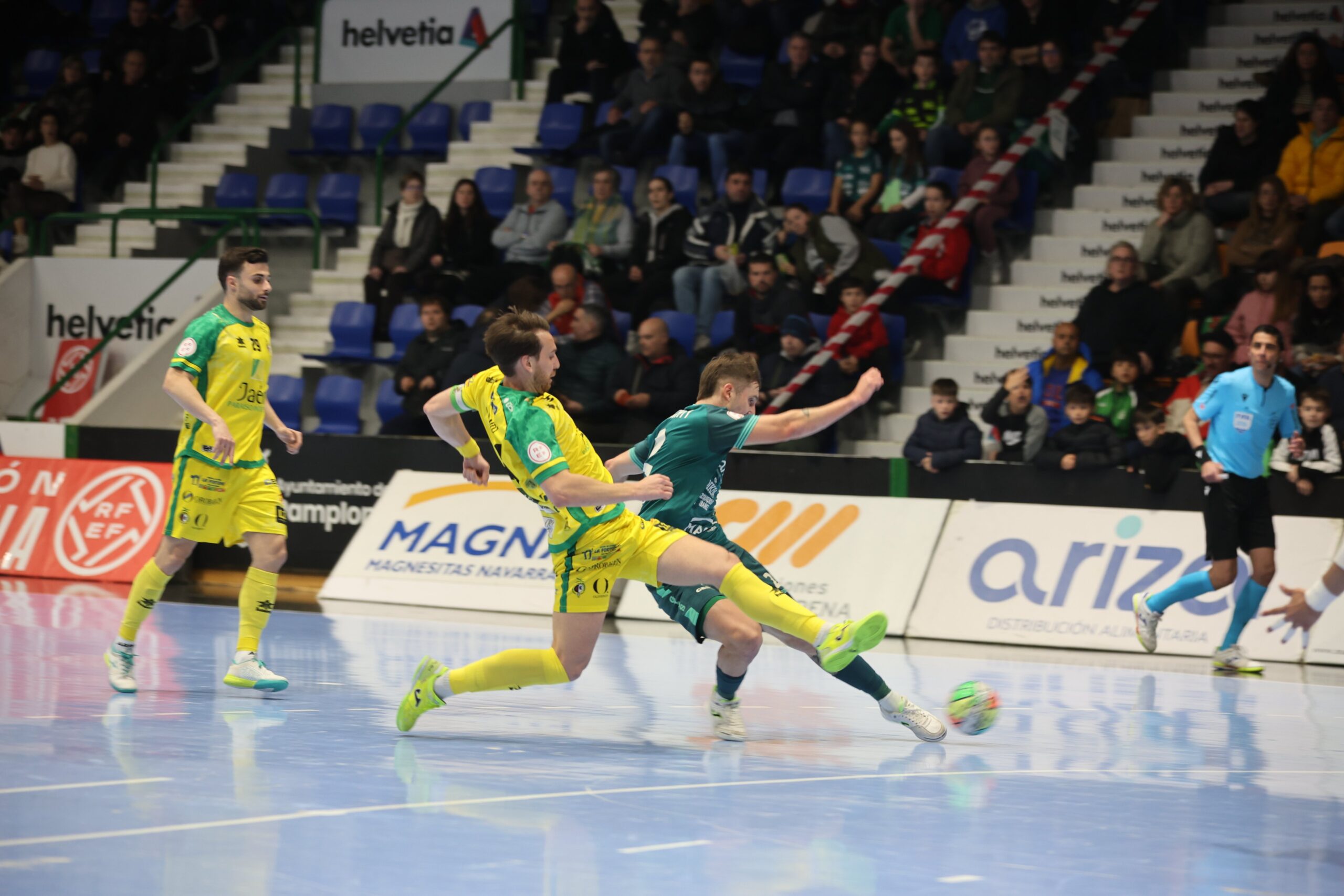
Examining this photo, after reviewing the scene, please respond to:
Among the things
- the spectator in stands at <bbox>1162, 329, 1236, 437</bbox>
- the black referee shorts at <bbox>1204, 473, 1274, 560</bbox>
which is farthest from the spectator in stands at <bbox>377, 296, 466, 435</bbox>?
the black referee shorts at <bbox>1204, 473, 1274, 560</bbox>

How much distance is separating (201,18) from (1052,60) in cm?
1228

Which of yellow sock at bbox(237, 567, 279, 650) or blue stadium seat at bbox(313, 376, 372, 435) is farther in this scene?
Answer: blue stadium seat at bbox(313, 376, 372, 435)

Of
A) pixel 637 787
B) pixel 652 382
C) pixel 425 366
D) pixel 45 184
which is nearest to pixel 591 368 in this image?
pixel 652 382

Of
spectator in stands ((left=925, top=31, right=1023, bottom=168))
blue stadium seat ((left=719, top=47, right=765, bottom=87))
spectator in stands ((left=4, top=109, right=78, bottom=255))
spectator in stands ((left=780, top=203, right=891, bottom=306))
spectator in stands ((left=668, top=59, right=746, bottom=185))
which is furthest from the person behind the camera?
spectator in stands ((left=4, top=109, right=78, bottom=255))

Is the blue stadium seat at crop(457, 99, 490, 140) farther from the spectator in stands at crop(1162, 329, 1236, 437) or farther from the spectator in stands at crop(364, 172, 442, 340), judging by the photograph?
the spectator in stands at crop(1162, 329, 1236, 437)

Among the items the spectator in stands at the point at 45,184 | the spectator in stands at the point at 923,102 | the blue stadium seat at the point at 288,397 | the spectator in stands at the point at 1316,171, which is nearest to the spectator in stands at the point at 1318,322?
the spectator in stands at the point at 1316,171

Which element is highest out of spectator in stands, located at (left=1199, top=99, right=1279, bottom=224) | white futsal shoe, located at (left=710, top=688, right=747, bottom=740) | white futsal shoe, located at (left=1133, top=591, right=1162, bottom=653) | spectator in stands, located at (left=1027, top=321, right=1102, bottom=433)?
spectator in stands, located at (left=1199, top=99, right=1279, bottom=224)

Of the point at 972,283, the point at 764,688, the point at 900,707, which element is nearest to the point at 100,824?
the point at 900,707

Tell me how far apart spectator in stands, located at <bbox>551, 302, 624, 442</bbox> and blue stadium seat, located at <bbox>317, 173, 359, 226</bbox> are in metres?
5.95

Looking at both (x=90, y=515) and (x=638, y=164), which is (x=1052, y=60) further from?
(x=90, y=515)

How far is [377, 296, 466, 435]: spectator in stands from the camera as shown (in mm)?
15797

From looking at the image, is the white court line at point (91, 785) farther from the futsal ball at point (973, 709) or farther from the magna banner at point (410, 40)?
the magna banner at point (410, 40)

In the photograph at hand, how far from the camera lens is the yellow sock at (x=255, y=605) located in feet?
27.4

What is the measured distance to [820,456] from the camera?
13570mm
